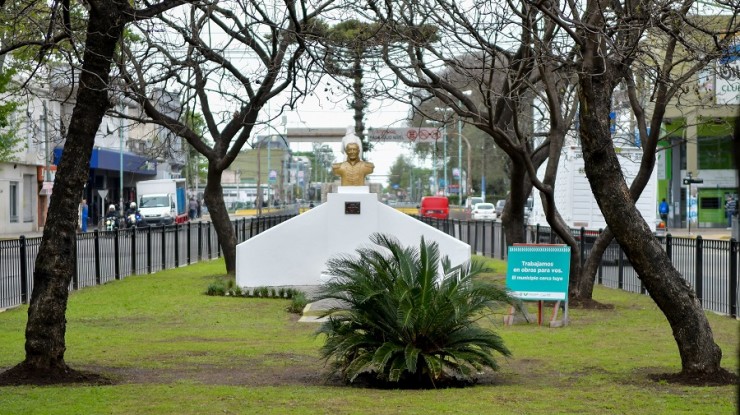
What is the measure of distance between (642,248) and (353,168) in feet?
52.8

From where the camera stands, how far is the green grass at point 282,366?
9320 mm

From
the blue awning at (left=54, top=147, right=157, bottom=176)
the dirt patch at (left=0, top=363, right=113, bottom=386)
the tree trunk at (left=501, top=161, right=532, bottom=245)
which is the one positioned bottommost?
the dirt patch at (left=0, top=363, right=113, bottom=386)

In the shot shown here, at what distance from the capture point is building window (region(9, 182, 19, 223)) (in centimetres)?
5422

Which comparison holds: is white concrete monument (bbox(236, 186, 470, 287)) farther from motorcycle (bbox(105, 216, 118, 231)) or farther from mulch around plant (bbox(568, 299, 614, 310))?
motorcycle (bbox(105, 216, 118, 231))

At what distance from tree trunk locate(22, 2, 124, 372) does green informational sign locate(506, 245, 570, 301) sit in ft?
26.1

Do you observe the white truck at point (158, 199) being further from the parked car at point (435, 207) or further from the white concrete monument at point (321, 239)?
the white concrete monument at point (321, 239)

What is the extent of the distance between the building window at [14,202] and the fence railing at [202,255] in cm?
1806

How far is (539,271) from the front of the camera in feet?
55.6

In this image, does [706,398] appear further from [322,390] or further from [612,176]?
[322,390]

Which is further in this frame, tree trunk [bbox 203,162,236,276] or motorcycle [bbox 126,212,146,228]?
motorcycle [bbox 126,212,146,228]

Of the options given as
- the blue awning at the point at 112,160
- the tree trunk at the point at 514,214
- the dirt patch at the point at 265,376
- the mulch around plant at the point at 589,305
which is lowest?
the mulch around plant at the point at 589,305

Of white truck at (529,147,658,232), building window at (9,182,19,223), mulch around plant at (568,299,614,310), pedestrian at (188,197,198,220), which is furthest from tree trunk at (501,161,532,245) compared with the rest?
pedestrian at (188,197,198,220)

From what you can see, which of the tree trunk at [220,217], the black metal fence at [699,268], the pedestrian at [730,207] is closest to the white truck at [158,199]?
the pedestrian at [730,207]

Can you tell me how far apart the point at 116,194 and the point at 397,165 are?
114m
